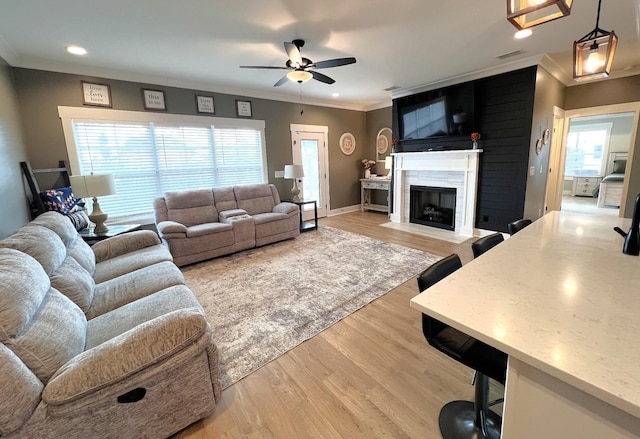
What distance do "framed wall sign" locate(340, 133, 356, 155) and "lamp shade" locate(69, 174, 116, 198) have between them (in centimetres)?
472

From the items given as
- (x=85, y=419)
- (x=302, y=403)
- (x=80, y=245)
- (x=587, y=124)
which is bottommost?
(x=302, y=403)

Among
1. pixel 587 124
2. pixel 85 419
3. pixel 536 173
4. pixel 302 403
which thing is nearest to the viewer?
pixel 85 419

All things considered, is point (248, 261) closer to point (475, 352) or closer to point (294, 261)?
point (294, 261)

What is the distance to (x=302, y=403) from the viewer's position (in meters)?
1.59

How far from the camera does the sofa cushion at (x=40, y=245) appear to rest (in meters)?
1.58

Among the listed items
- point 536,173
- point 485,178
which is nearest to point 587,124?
point 536,173

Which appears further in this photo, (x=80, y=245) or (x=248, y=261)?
(x=248, y=261)

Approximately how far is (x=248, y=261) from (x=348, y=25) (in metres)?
2.97

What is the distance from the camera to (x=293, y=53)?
2.75 metres

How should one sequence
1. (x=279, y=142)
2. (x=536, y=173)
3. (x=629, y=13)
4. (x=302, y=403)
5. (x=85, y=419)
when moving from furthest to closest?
(x=279, y=142) → (x=536, y=173) → (x=629, y=13) → (x=302, y=403) → (x=85, y=419)

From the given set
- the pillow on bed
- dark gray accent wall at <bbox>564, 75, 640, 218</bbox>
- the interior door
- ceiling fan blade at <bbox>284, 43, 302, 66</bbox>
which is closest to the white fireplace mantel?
the interior door

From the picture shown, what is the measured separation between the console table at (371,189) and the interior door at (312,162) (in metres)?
1.05

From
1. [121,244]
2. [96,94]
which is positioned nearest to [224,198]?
[121,244]

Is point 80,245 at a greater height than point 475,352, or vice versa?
point 80,245
